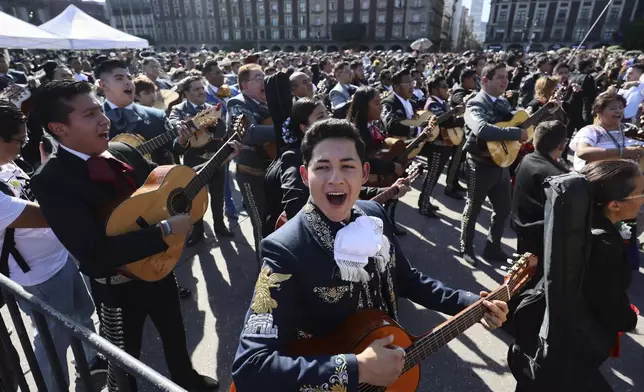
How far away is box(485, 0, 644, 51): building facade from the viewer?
2771 inches

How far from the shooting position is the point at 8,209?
195 centimetres

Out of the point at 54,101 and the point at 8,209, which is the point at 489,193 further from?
the point at 8,209

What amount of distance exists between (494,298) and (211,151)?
404 cm

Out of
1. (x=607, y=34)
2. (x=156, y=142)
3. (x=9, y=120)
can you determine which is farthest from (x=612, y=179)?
(x=607, y=34)

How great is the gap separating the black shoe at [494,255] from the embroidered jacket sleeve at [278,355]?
12.6 feet

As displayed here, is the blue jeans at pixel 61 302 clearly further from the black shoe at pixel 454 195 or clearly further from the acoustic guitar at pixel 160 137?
the black shoe at pixel 454 195

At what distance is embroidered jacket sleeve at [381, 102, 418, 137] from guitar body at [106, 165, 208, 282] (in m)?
3.40

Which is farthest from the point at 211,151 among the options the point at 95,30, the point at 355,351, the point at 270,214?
the point at 95,30

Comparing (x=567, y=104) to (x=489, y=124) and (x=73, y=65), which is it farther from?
(x=73, y=65)

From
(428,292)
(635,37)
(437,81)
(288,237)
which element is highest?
(635,37)

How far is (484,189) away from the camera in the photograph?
4.32m

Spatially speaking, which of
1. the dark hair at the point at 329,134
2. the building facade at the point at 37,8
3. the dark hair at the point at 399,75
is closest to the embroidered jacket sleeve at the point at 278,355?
the dark hair at the point at 329,134

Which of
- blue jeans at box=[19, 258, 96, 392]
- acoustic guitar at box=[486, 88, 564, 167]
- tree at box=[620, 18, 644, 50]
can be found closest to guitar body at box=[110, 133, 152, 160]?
blue jeans at box=[19, 258, 96, 392]

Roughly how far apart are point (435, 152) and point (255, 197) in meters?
3.03
